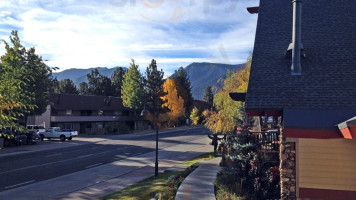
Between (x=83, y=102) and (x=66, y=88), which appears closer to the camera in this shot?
(x=83, y=102)

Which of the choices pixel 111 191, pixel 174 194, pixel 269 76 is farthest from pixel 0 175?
pixel 269 76

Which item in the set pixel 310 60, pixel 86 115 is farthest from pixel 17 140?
pixel 310 60

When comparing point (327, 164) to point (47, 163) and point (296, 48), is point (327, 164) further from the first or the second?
point (47, 163)

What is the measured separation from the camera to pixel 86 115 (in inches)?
2351

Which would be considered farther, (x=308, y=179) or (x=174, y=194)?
(x=174, y=194)

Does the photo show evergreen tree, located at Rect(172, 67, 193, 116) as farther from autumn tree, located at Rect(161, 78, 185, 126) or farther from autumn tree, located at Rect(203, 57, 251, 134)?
autumn tree, located at Rect(203, 57, 251, 134)

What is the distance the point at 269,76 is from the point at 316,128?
2817 millimetres

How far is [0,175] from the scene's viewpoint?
65.4 ft

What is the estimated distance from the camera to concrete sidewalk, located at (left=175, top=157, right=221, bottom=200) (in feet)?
38.4

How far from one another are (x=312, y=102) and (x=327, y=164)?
1999 millimetres

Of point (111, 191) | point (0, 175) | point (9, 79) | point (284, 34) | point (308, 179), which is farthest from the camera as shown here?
point (0, 175)

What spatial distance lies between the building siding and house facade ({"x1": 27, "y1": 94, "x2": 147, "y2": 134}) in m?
48.6

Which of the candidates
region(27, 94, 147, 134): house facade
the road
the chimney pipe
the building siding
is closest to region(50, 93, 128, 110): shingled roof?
region(27, 94, 147, 134): house facade

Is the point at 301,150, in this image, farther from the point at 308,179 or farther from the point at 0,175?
the point at 0,175
